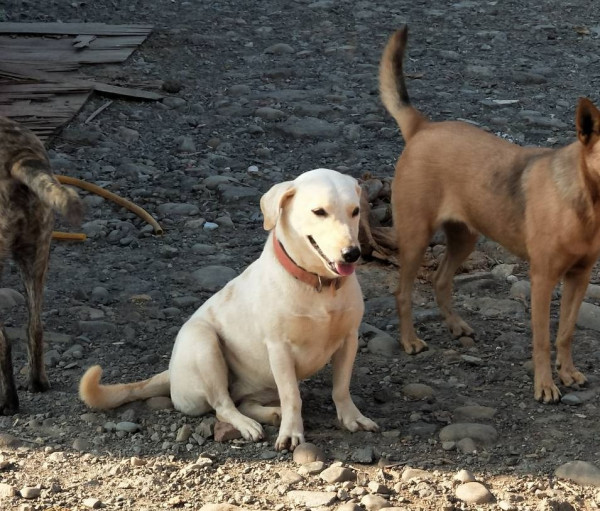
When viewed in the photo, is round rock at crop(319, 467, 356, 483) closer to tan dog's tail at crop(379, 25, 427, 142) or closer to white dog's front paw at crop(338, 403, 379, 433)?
white dog's front paw at crop(338, 403, 379, 433)

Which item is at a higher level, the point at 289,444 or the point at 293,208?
the point at 293,208

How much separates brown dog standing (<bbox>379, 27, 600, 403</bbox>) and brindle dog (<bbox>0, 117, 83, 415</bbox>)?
2.11 metres

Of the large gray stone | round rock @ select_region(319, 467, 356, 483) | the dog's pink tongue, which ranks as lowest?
the large gray stone

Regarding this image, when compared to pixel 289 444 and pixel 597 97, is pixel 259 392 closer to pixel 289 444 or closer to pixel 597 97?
pixel 289 444

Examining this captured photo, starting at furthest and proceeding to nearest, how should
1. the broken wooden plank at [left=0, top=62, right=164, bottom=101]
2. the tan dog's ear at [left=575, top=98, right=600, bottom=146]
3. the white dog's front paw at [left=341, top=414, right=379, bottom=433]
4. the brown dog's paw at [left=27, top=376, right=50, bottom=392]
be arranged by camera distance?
the broken wooden plank at [left=0, top=62, right=164, bottom=101], the brown dog's paw at [left=27, top=376, right=50, bottom=392], the tan dog's ear at [left=575, top=98, right=600, bottom=146], the white dog's front paw at [left=341, top=414, right=379, bottom=433]

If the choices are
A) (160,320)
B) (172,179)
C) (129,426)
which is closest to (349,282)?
(129,426)

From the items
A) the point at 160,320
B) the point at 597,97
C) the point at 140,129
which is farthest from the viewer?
the point at 597,97

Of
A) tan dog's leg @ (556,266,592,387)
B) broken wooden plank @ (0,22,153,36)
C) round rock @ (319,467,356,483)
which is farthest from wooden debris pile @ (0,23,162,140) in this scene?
round rock @ (319,467,356,483)

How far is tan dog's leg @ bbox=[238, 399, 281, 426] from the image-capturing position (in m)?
5.01

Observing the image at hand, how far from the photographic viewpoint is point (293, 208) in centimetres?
463

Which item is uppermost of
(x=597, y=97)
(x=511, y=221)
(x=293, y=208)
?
(x=293, y=208)

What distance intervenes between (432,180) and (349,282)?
152 cm

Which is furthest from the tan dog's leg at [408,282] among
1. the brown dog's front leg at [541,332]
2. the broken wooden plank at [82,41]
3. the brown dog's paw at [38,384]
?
the broken wooden plank at [82,41]

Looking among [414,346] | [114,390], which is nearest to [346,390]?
[114,390]
